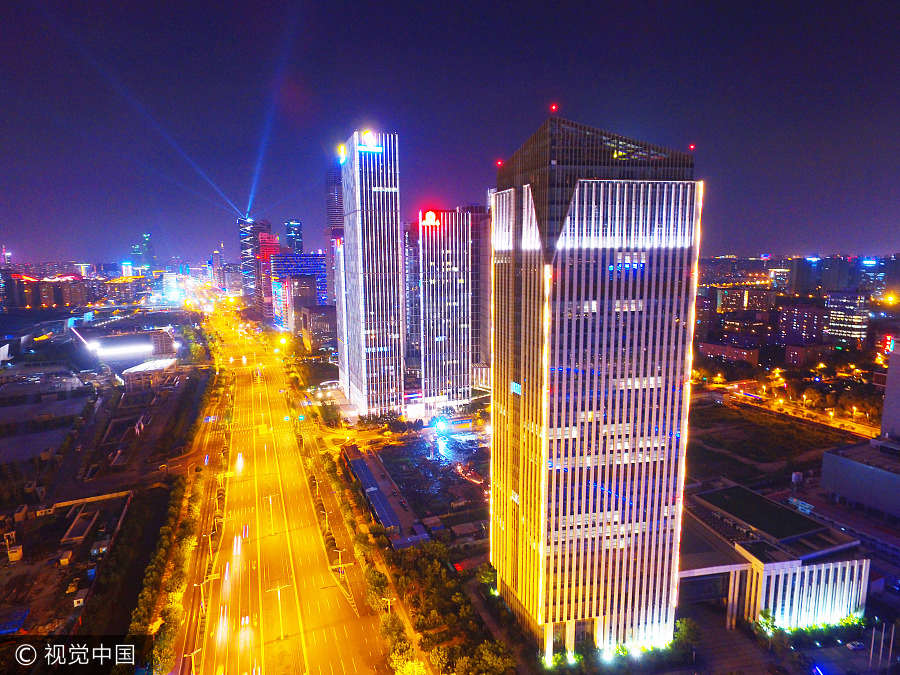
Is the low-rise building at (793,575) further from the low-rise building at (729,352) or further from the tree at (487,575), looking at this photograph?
the low-rise building at (729,352)

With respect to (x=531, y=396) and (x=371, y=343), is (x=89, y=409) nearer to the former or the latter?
(x=371, y=343)

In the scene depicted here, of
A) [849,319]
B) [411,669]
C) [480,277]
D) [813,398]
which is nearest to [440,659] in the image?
[411,669]

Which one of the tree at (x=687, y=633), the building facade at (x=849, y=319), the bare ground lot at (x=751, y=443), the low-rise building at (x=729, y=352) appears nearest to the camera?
the tree at (x=687, y=633)

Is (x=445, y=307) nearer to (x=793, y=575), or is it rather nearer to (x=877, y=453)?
(x=793, y=575)

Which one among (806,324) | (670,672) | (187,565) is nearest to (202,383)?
(187,565)

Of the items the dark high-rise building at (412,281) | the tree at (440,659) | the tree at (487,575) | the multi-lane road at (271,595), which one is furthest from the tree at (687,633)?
the dark high-rise building at (412,281)

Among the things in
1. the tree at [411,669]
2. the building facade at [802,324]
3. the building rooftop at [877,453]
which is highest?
the building facade at [802,324]

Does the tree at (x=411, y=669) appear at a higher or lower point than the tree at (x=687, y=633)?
higher

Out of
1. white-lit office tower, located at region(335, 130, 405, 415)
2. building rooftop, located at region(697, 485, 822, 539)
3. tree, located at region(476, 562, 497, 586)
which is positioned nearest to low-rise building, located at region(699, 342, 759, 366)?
building rooftop, located at region(697, 485, 822, 539)
